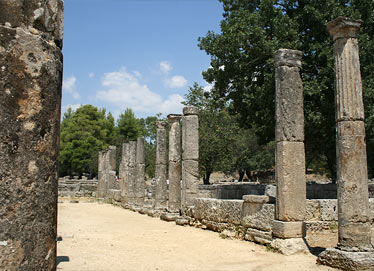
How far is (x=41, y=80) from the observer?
86.4 inches

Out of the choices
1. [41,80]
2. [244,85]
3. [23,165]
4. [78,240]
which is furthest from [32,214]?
[244,85]

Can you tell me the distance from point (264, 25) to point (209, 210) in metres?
8.51

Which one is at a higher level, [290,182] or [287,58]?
[287,58]

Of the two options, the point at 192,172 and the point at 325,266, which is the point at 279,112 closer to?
the point at 325,266

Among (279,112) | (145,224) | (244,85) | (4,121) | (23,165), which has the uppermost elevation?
(244,85)

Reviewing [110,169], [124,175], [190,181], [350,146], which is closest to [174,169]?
[190,181]

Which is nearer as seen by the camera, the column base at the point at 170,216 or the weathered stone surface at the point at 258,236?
the weathered stone surface at the point at 258,236

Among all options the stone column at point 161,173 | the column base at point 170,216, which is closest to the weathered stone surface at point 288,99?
the column base at point 170,216

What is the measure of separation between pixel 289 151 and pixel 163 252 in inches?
145

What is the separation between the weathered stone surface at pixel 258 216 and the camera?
29.0 feet

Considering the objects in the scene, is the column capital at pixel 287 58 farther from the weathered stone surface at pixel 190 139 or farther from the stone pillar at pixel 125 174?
the stone pillar at pixel 125 174

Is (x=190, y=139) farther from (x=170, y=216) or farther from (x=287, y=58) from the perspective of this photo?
(x=287, y=58)

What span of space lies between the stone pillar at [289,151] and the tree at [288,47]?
5595 mm

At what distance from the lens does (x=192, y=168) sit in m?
14.0
